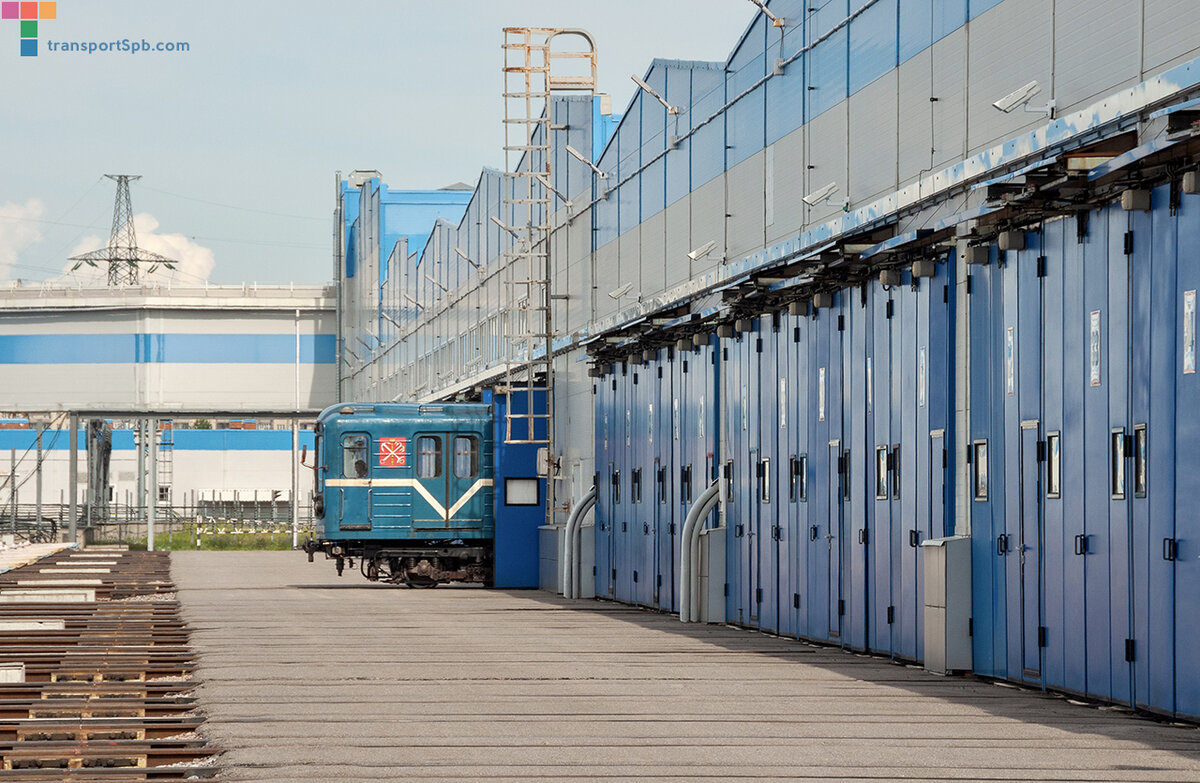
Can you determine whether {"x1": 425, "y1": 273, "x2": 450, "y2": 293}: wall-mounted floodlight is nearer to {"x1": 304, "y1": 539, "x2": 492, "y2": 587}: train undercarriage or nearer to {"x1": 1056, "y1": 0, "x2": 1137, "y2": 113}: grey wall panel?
{"x1": 304, "y1": 539, "x2": 492, "y2": 587}: train undercarriage

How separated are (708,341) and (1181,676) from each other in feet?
40.6

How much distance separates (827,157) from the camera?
19109 mm

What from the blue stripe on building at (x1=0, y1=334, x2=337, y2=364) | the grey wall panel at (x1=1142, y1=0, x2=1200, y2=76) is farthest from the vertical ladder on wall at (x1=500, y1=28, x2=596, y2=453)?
the blue stripe on building at (x1=0, y1=334, x2=337, y2=364)

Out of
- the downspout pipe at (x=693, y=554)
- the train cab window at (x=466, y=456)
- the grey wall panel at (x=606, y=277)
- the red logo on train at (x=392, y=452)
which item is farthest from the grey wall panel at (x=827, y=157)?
the train cab window at (x=466, y=456)

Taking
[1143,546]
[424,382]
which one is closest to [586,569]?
[1143,546]

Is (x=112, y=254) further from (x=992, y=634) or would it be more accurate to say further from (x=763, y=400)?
(x=992, y=634)

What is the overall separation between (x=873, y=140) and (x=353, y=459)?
15.3 m

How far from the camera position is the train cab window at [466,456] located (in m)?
31.7

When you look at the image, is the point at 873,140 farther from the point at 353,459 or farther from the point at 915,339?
the point at 353,459

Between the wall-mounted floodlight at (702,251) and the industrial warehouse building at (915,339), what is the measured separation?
9 cm

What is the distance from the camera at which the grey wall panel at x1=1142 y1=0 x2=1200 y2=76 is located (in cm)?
1173

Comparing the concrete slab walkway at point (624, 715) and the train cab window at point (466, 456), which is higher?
the train cab window at point (466, 456)

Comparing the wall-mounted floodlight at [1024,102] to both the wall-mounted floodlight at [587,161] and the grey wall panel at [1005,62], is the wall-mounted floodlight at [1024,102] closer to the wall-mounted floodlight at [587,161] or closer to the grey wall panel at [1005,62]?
the grey wall panel at [1005,62]

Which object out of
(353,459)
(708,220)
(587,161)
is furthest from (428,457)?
(708,220)
